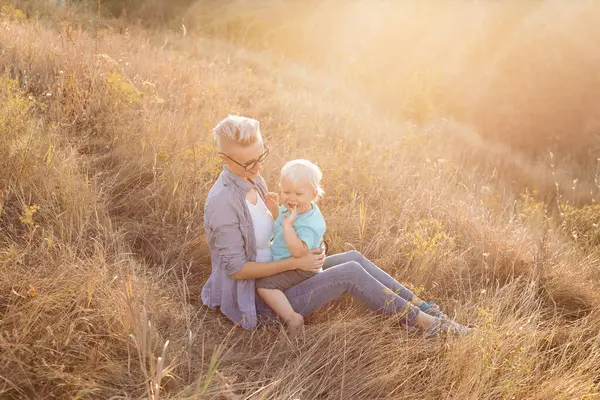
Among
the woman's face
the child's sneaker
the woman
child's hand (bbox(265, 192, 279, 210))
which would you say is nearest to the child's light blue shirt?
the woman

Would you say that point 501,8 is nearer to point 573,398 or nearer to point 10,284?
point 573,398

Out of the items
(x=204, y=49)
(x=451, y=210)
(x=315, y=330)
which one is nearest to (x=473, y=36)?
(x=204, y=49)

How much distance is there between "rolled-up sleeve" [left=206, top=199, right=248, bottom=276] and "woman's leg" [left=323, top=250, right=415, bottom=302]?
0.73 m

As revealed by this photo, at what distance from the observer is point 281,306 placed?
312 centimetres

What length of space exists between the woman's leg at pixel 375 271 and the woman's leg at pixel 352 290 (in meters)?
0.13

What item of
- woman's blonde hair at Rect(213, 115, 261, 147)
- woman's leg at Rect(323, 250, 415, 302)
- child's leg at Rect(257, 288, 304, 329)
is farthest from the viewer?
woman's leg at Rect(323, 250, 415, 302)

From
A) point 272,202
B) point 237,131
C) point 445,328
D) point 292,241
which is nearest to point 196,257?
point 272,202

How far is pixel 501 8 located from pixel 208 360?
12051mm

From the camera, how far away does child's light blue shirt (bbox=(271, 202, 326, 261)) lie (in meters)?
3.10

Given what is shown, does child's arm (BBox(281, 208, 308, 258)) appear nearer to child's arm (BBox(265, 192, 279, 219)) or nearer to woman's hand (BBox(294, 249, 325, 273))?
woman's hand (BBox(294, 249, 325, 273))

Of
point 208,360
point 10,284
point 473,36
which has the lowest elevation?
point 208,360

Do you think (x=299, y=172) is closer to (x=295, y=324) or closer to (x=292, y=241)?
(x=292, y=241)

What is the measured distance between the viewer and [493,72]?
11.5 metres

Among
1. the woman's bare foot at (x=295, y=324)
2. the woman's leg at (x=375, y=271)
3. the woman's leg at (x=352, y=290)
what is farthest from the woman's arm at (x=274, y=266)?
the woman's leg at (x=375, y=271)
